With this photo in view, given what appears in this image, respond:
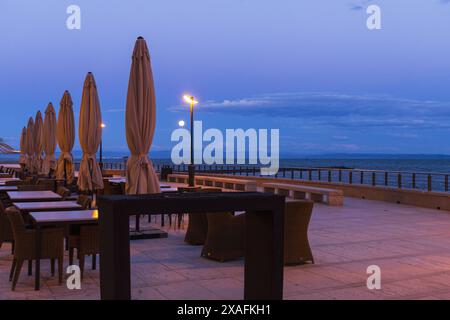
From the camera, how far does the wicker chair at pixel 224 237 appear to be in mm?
7398

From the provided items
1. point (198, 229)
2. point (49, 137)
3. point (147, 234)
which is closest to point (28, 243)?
point (198, 229)

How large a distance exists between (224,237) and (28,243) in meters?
2.58

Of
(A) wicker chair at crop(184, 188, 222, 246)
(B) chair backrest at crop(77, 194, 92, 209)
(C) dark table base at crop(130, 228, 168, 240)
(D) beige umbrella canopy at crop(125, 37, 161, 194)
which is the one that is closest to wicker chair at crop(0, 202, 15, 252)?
(B) chair backrest at crop(77, 194, 92, 209)

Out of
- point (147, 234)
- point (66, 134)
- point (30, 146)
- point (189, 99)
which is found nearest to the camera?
point (147, 234)

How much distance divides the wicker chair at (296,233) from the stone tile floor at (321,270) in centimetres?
15

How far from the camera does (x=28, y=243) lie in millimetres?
6039

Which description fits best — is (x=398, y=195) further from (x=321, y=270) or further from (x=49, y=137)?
(x=49, y=137)

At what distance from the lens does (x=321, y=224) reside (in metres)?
11.0

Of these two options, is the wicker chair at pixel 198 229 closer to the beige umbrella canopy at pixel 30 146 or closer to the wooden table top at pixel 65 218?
the wooden table top at pixel 65 218

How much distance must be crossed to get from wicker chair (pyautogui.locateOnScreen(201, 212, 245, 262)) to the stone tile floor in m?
0.17

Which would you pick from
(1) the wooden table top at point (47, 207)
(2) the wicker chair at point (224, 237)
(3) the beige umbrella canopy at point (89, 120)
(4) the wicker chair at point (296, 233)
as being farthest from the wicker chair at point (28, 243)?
(3) the beige umbrella canopy at point (89, 120)

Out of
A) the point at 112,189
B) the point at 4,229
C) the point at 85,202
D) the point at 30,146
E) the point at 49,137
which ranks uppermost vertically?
the point at 49,137

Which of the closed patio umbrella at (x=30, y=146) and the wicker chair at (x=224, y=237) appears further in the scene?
the closed patio umbrella at (x=30, y=146)
